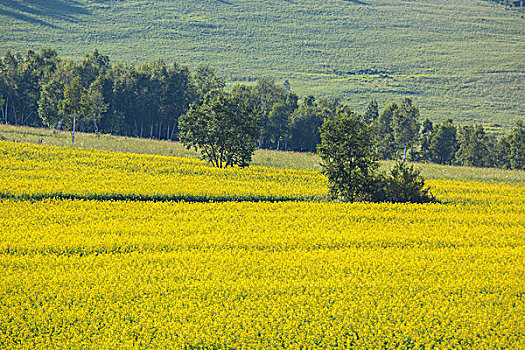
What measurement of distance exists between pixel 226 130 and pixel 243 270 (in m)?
30.8

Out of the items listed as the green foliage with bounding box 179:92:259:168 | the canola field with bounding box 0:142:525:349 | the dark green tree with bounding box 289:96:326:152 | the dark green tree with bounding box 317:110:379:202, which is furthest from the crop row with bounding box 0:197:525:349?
the dark green tree with bounding box 289:96:326:152

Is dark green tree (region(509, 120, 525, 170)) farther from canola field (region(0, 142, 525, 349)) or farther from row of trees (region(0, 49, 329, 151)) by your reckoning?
canola field (region(0, 142, 525, 349))

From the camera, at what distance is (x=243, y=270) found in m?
18.4

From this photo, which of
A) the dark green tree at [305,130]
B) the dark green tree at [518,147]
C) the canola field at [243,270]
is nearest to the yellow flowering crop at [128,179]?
the canola field at [243,270]

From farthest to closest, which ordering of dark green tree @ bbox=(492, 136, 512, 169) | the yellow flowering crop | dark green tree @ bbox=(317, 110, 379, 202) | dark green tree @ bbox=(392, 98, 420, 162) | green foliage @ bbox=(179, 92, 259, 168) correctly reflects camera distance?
dark green tree @ bbox=(492, 136, 512, 169) < dark green tree @ bbox=(392, 98, 420, 162) < green foliage @ bbox=(179, 92, 259, 168) < dark green tree @ bbox=(317, 110, 379, 202) < the yellow flowering crop

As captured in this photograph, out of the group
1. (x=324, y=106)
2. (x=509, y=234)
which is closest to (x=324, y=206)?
(x=509, y=234)

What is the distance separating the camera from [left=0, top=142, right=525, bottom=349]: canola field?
1369 cm

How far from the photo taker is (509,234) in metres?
26.9

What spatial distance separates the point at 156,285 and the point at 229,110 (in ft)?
110

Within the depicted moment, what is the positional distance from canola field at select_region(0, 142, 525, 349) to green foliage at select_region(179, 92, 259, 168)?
14362 mm

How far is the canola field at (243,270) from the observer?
13.7 meters

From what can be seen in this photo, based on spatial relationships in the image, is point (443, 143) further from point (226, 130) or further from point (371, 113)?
point (226, 130)

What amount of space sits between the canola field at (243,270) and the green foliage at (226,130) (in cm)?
1436

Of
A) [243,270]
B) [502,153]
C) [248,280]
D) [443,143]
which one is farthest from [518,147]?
[248,280]
